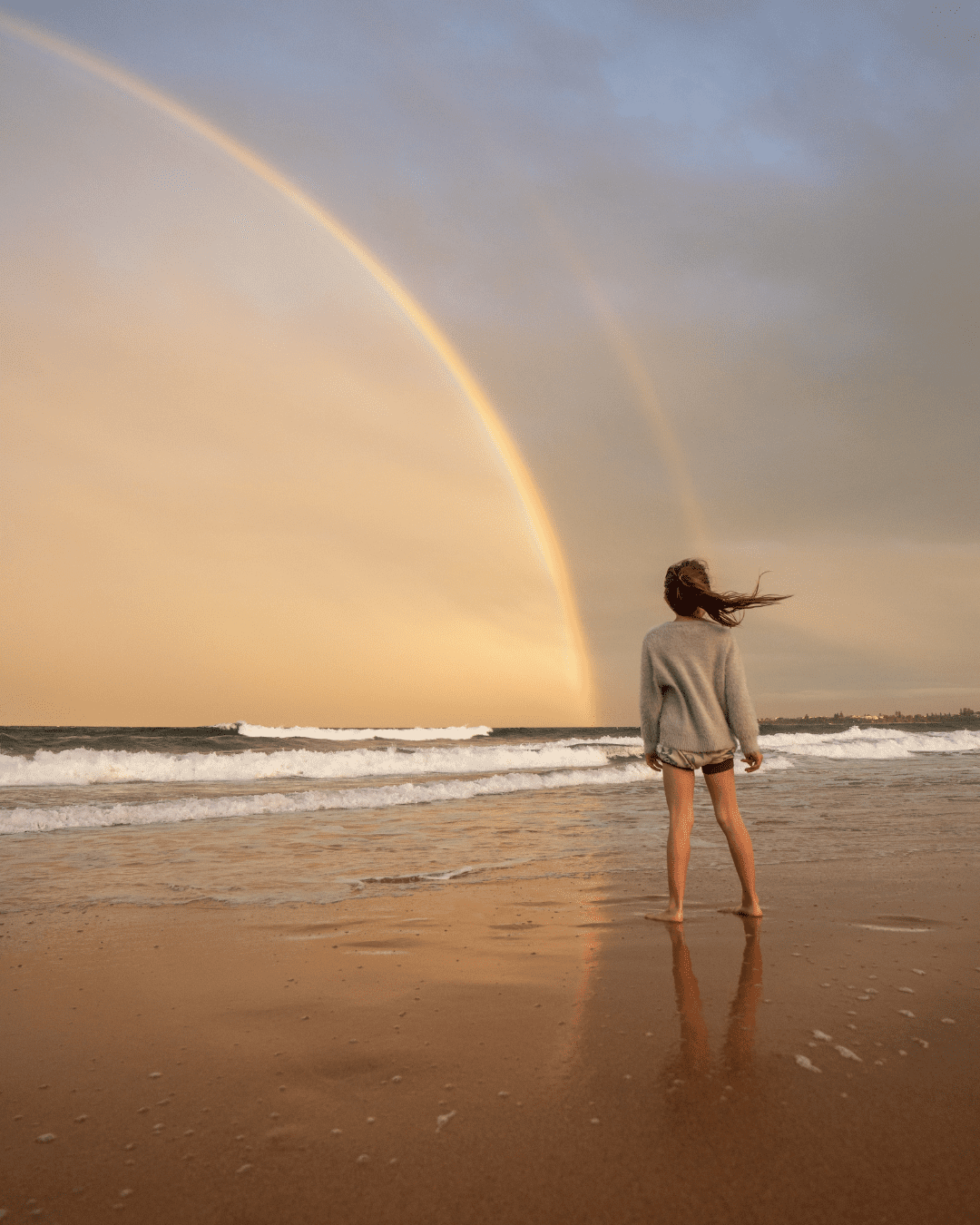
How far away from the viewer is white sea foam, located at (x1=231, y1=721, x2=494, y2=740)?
55.0 metres

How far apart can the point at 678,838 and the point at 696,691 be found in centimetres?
91

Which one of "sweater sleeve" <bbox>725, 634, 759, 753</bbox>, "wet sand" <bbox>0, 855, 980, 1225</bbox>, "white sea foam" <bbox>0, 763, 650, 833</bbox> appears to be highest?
"sweater sleeve" <bbox>725, 634, 759, 753</bbox>

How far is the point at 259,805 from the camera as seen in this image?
42.6ft

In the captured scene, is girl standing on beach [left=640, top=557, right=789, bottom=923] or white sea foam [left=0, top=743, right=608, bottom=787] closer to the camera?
girl standing on beach [left=640, top=557, right=789, bottom=923]

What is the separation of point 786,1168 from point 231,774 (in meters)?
21.3

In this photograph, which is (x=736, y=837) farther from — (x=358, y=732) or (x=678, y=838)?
(x=358, y=732)

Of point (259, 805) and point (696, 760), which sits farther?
point (259, 805)

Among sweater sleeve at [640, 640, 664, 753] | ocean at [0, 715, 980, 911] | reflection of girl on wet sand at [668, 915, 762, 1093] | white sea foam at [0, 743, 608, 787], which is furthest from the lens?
white sea foam at [0, 743, 608, 787]

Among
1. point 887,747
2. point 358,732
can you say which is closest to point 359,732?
point 358,732

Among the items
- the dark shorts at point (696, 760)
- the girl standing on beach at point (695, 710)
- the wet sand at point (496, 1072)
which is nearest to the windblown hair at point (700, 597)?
the girl standing on beach at point (695, 710)

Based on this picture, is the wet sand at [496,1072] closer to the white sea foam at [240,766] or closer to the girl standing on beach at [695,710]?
the girl standing on beach at [695,710]

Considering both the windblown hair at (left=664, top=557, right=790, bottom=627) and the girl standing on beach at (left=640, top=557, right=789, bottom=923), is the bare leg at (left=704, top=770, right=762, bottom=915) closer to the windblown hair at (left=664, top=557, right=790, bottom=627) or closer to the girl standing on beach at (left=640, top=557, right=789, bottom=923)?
the girl standing on beach at (left=640, top=557, right=789, bottom=923)

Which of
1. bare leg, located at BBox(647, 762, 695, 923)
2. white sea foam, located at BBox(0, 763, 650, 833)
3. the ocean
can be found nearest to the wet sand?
bare leg, located at BBox(647, 762, 695, 923)

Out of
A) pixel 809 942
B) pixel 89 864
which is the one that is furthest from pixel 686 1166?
pixel 89 864
